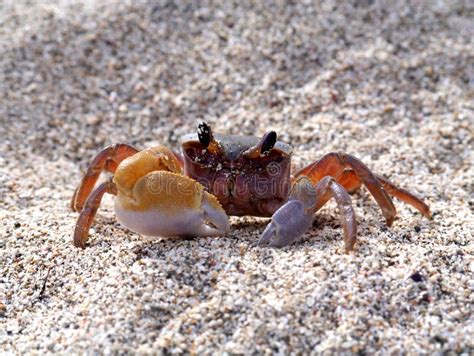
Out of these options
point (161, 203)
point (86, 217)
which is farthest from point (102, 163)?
point (161, 203)

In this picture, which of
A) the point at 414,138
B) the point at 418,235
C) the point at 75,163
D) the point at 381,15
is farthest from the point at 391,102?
the point at 75,163

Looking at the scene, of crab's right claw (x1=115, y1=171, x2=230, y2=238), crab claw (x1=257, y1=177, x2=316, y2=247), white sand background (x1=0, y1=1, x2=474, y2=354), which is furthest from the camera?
crab claw (x1=257, y1=177, x2=316, y2=247)

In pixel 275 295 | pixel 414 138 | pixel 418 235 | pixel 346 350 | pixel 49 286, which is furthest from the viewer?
pixel 414 138

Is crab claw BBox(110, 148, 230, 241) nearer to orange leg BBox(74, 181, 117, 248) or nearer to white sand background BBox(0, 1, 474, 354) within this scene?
white sand background BBox(0, 1, 474, 354)

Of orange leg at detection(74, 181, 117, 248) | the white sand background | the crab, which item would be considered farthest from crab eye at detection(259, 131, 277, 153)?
orange leg at detection(74, 181, 117, 248)

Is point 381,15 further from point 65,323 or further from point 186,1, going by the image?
point 65,323

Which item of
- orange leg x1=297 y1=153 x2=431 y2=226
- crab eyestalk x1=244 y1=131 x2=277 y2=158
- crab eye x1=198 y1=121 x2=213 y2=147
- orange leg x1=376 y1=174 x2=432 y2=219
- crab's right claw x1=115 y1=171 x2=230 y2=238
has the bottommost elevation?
orange leg x1=376 y1=174 x2=432 y2=219

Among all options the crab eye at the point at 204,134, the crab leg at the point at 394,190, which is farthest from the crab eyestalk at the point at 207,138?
the crab leg at the point at 394,190
